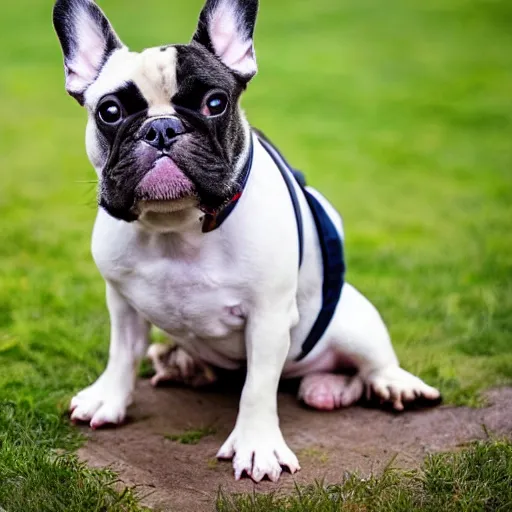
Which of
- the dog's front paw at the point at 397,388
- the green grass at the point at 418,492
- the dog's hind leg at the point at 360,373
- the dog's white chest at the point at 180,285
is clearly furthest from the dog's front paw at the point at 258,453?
the dog's front paw at the point at 397,388

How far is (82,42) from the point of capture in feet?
10.4

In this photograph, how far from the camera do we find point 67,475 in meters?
3.14

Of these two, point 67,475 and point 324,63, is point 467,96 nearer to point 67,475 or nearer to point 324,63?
point 324,63

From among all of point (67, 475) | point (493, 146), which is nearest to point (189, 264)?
point (67, 475)

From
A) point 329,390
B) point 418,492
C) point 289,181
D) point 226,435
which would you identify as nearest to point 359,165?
point 329,390

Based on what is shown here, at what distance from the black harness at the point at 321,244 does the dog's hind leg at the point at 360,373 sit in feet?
0.25

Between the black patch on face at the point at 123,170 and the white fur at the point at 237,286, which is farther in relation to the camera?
the white fur at the point at 237,286

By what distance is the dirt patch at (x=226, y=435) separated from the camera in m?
3.24

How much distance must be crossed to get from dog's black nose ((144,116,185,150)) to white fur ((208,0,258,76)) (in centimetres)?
38

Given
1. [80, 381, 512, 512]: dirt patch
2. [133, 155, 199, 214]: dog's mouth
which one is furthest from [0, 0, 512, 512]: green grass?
[133, 155, 199, 214]: dog's mouth

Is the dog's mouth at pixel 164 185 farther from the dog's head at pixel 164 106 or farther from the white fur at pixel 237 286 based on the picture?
the white fur at pixel 237 286

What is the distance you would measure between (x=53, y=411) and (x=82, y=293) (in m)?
1.63

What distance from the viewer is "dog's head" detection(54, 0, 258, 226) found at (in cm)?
289

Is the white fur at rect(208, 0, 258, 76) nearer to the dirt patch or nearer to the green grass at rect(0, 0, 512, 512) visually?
the green grass at rect(0, 0, 512, 512)
